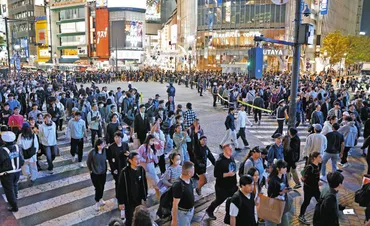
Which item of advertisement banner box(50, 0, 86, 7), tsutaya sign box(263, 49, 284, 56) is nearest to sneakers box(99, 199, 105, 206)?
tsutaya sign box(263, 49, 284, 56)

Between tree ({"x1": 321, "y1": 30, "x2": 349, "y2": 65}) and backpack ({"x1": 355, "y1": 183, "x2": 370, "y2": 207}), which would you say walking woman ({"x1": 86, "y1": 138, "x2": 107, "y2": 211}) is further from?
tree ({"x1": 321, "y1": 30, "x2": 349, "y2": 65})

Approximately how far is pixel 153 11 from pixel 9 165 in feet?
359

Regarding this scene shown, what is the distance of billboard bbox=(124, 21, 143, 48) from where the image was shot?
263ft

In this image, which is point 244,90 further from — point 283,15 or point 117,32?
point 117,32

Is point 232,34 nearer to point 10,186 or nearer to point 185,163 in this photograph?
point 10,186

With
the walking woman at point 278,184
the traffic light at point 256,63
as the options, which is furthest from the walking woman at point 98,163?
the traffic light at point 256,63

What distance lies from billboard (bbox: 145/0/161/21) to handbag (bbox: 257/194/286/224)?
106m

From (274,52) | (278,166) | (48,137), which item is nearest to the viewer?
(278,166)

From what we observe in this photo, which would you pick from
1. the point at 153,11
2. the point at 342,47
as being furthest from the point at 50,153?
the point at 153,11

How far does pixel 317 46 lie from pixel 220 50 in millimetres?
20016

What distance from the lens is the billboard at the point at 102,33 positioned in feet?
263

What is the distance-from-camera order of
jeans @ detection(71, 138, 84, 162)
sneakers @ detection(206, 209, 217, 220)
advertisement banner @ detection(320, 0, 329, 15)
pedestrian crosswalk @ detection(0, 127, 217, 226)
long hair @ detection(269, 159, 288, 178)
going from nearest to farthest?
long hair @ detection(269, 159, 288, 178), sneakers @ detection(206, 209, 217, 220), pedestrian crosswalk @ detection(0, 127, 217, 226), jeans @ detection(71, 138, 84, 162), advertisement banner @ detection(320, 0, 329, 15)

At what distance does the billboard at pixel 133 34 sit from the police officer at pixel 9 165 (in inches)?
2985

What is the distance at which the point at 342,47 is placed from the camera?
5453cm
